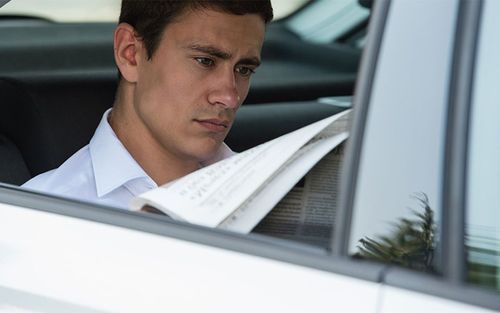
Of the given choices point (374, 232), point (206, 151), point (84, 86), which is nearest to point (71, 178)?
point (206, 151)

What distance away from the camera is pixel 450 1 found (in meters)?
2.01

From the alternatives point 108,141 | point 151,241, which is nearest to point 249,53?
point 108,141

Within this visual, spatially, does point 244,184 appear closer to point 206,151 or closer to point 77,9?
point 206,151

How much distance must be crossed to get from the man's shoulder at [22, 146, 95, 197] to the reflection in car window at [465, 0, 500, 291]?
0.87 m

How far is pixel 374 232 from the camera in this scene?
195cm

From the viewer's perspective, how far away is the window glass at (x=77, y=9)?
10.9 ft

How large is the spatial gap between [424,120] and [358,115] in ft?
0.33

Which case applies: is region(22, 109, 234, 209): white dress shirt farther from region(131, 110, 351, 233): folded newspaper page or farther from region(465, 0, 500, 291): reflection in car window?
region(465, 0, 500, 291): reflection in car window

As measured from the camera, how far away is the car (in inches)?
74.7

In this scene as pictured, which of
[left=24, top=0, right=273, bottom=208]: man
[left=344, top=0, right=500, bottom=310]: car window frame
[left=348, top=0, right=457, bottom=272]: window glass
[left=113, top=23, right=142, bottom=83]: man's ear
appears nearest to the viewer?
[left=344, top=0, right=500, bottom=310]: car window frame

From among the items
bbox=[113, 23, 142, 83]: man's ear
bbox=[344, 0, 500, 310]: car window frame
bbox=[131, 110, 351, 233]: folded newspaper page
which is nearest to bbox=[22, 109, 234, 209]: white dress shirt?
bbox=[113, 23, 142, 83]: man's ear

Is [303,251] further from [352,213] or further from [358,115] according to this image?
[358,115]

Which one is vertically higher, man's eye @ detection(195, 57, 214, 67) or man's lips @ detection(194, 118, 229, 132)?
man's eye @ detection(195, 57, 214, 67)

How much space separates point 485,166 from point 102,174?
108 centimetres
